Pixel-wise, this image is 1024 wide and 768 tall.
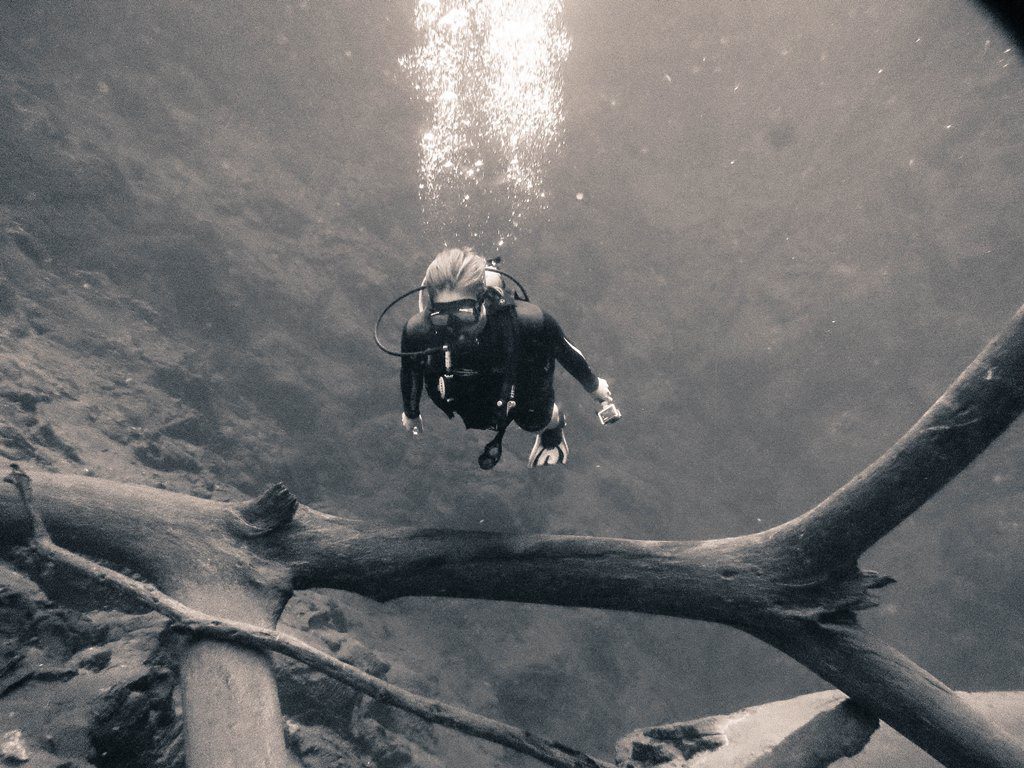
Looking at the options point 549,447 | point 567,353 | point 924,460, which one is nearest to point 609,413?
point 567,353

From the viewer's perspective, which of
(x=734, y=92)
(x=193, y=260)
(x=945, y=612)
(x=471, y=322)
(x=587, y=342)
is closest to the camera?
(x=471, y=322)

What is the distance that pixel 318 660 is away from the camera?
1.80 metres

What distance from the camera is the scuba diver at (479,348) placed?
2461 mm

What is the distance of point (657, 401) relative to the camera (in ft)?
46.0

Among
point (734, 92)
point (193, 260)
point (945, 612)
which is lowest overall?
point (945, 612)

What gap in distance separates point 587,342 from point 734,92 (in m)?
8.76

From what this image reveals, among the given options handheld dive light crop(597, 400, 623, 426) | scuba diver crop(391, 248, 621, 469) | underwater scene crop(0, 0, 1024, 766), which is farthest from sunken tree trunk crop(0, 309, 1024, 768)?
underwater scene crop(0, 0, 1024, 766)

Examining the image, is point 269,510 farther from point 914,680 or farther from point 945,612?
point 945,612

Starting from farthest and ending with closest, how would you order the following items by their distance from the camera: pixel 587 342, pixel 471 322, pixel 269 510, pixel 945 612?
pixel 587 342
pixel 945 612
pixel 471 322
pixel 269 510

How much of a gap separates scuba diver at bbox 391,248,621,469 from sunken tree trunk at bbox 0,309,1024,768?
2.33ft

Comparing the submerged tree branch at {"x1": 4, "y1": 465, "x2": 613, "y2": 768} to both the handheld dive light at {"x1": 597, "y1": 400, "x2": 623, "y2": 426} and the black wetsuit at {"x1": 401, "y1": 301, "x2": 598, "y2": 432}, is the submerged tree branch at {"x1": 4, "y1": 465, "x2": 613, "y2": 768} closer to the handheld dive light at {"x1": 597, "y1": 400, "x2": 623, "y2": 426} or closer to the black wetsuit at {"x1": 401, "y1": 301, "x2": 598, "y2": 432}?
the black wetsuit at {"x1": 401, "y1": 301, "x2": 598, "y2": 432}

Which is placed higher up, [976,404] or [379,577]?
[976,404]

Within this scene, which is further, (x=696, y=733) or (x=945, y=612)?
(x=945, y=612)

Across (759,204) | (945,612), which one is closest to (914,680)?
(945,612)
